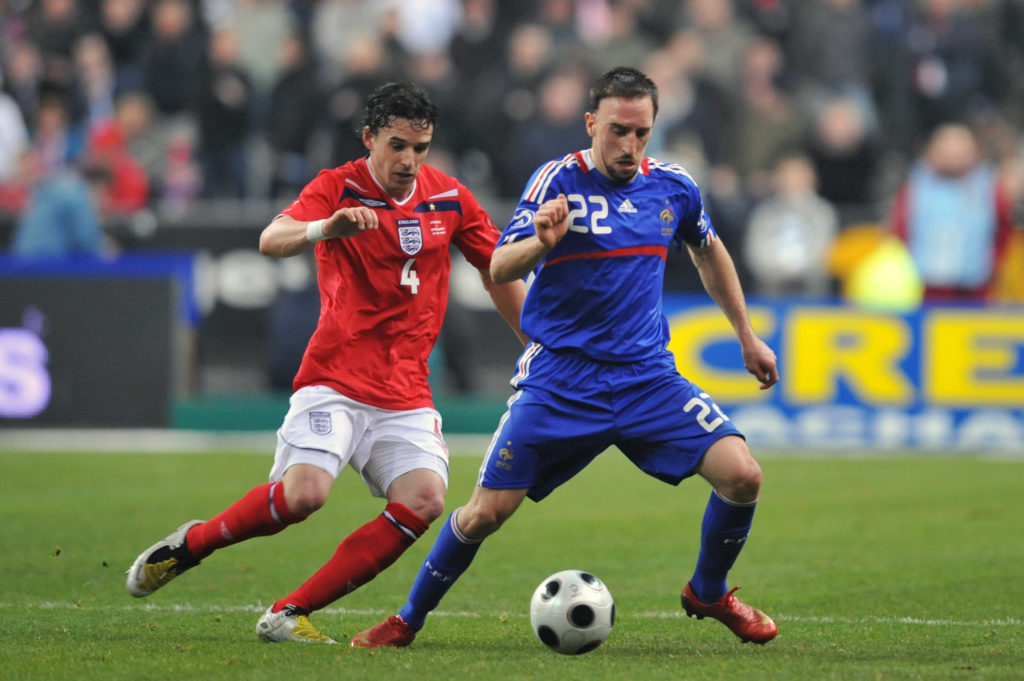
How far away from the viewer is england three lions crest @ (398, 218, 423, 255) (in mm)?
6641

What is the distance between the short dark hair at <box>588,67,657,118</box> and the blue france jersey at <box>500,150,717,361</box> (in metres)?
0.29

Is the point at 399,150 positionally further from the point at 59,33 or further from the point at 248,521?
the point at 59,33

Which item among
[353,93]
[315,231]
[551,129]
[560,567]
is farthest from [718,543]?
[353,93]

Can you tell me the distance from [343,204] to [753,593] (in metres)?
2.91

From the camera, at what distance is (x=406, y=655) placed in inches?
240

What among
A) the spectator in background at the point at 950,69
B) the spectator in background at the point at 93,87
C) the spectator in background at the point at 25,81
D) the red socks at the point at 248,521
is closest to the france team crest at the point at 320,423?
the red socks at the point at 248,521

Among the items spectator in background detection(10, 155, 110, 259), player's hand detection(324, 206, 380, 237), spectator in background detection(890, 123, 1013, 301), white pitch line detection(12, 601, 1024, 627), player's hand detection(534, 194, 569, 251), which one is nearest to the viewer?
player's hand detection(534, 194, 569, 251)

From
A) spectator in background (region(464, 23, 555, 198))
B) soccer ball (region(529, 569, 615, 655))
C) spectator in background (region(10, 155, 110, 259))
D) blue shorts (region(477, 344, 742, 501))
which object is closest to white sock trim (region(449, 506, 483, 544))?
blue shorts (region(477, 344, 742, 501))

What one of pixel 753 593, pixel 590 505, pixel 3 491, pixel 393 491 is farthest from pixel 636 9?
pixel 393 491

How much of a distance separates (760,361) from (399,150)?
1.72 metres

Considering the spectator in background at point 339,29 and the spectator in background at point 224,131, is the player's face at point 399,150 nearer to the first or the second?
the spectator in background at point 224,131

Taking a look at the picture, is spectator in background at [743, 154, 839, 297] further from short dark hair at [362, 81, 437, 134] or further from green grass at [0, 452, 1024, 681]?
short dark hair at [362, 81, 437, 134]

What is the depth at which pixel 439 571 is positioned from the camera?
251 inches

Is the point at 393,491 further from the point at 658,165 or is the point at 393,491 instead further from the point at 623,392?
the point at 658,165
